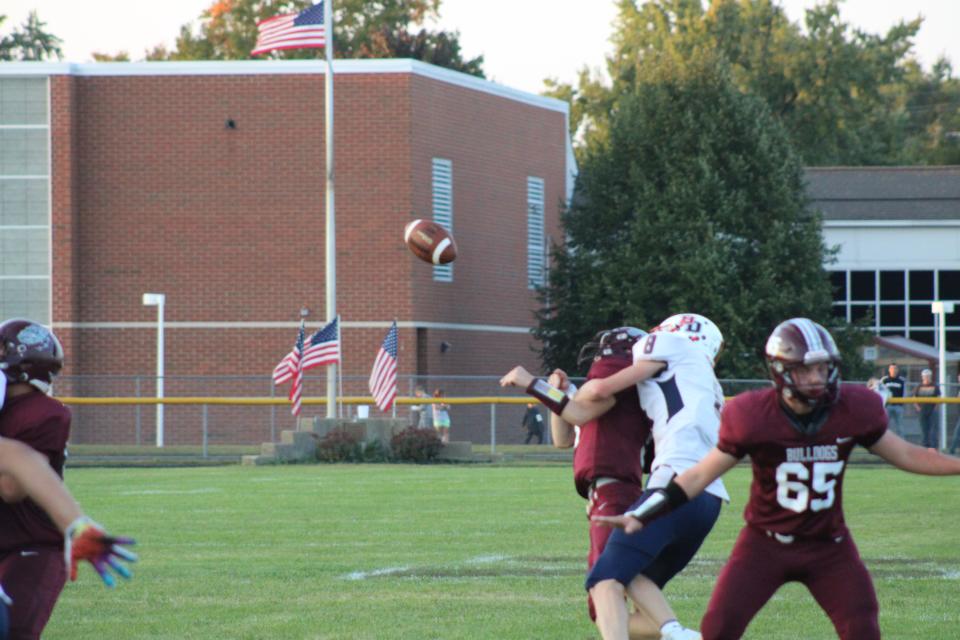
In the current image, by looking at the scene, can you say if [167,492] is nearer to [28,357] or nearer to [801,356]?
[28,357]

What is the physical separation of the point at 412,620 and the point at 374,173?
2815 cm

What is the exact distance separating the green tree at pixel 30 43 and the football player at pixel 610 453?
61526mm

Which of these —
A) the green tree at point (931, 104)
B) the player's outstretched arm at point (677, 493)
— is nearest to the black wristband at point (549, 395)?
the player's outstretched arm at point (677, 493)

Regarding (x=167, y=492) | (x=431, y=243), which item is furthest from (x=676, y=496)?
(x=431, y=243)

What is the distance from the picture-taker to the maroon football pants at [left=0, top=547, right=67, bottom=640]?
19.9ft

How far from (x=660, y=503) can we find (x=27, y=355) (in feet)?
8.71

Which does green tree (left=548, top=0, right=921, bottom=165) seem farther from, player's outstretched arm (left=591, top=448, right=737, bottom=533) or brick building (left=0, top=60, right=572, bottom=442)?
player's outstretched arm (left=591, top=448, right=737, bottom=533)

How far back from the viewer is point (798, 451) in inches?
257

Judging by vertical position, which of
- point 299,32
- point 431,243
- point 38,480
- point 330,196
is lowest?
point 38,480

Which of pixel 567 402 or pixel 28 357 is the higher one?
pixel 28 357

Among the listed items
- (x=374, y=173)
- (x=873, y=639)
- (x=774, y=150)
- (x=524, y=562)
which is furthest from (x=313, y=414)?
(x=873, y=639)

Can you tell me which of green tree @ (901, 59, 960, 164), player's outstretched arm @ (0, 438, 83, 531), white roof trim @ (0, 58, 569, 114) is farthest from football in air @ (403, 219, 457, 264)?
green tree @ (901, 59, 960, 164)

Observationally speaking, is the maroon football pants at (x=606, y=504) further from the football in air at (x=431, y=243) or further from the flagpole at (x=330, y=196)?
the flagpole at (x=330, y=196)

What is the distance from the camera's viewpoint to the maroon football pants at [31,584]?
6066 mm
